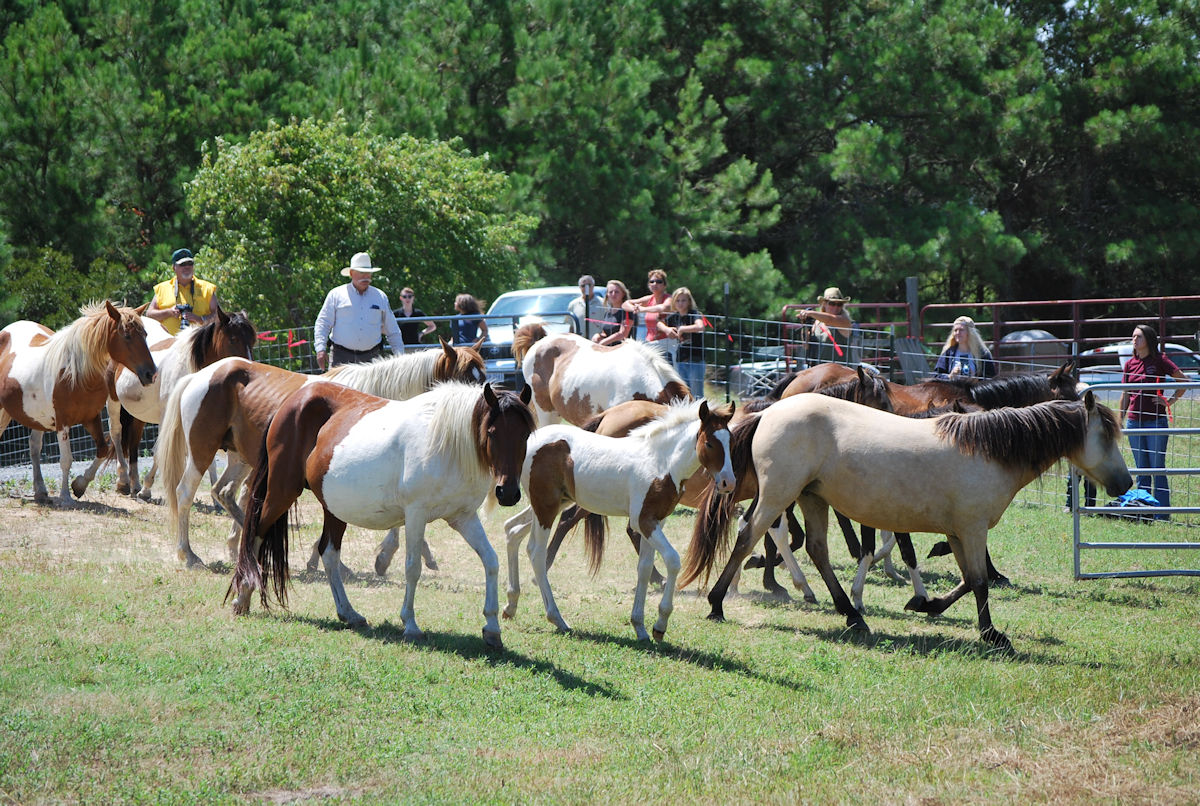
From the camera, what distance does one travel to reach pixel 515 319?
Answer: 622 inches

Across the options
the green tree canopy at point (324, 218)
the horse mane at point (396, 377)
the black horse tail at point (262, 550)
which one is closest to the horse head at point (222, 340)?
the horse mane at point (396, 377)

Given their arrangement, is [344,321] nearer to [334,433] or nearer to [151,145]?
[334,433]

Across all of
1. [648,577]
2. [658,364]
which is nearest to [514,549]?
[648,577]

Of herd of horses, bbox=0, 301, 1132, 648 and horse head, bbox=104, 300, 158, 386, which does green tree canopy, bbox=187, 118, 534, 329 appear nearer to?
horse head, bbox=104, 300, 158, 386

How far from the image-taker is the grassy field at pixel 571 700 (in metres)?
4.73

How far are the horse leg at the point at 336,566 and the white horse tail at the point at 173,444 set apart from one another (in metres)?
1.97

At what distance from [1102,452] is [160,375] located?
830 centimetres

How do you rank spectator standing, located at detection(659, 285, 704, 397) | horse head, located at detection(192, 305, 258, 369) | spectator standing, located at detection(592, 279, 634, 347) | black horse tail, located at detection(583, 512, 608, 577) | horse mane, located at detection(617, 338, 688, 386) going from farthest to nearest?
spectator standing, located at detection(592, 279, 634, 347), spectator standing, located at detection(659, 285, 704, 397), horse mane, located at detection(617, 338, 688, 386), horse head, located at detection(192, 305, 258, 369), black horse tail, located at detection(583, 512, 608, 577)

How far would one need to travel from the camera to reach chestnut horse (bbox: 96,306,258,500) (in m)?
10.3

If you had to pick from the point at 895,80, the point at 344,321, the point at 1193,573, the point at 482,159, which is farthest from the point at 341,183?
the point at 1193,573

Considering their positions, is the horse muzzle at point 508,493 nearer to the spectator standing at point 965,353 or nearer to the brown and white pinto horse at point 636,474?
the brown and white pinto horse at point 636,474

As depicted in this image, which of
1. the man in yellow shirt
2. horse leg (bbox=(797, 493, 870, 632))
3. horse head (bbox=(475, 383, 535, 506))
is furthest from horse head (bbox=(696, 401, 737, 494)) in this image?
the man in yellow shirt

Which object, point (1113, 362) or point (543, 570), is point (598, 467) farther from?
point (1113, 362)

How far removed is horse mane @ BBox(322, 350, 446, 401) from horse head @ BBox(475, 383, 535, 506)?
245cm
